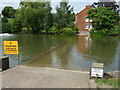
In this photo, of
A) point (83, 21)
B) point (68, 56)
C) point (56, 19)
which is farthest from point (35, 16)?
point (68, 56)

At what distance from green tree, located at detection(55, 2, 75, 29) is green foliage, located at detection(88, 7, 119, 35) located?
5595 mm

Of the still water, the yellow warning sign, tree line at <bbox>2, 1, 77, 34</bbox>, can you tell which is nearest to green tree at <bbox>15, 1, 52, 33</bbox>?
tree line at <bbox>2, 1, 77, 34</bbox>

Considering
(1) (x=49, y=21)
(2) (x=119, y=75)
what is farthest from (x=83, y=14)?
(2) (x=119, y=75)

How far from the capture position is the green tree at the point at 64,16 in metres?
37.4

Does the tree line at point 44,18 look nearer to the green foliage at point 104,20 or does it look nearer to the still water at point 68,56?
the green foliage at point 104,20

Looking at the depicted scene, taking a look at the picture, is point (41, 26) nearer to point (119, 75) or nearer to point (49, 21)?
point (49, 21)

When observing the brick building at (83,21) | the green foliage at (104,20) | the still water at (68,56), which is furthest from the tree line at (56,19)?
the still water at (68,56)

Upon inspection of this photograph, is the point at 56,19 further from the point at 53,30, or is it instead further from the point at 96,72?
the point at 96,72

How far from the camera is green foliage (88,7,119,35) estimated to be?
33656mm

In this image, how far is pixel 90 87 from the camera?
4934mm

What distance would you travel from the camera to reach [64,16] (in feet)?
123

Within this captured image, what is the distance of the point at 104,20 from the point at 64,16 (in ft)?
29.0

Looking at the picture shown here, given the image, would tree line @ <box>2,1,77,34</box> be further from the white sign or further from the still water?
the white sign

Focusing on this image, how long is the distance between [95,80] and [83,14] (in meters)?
39.5
